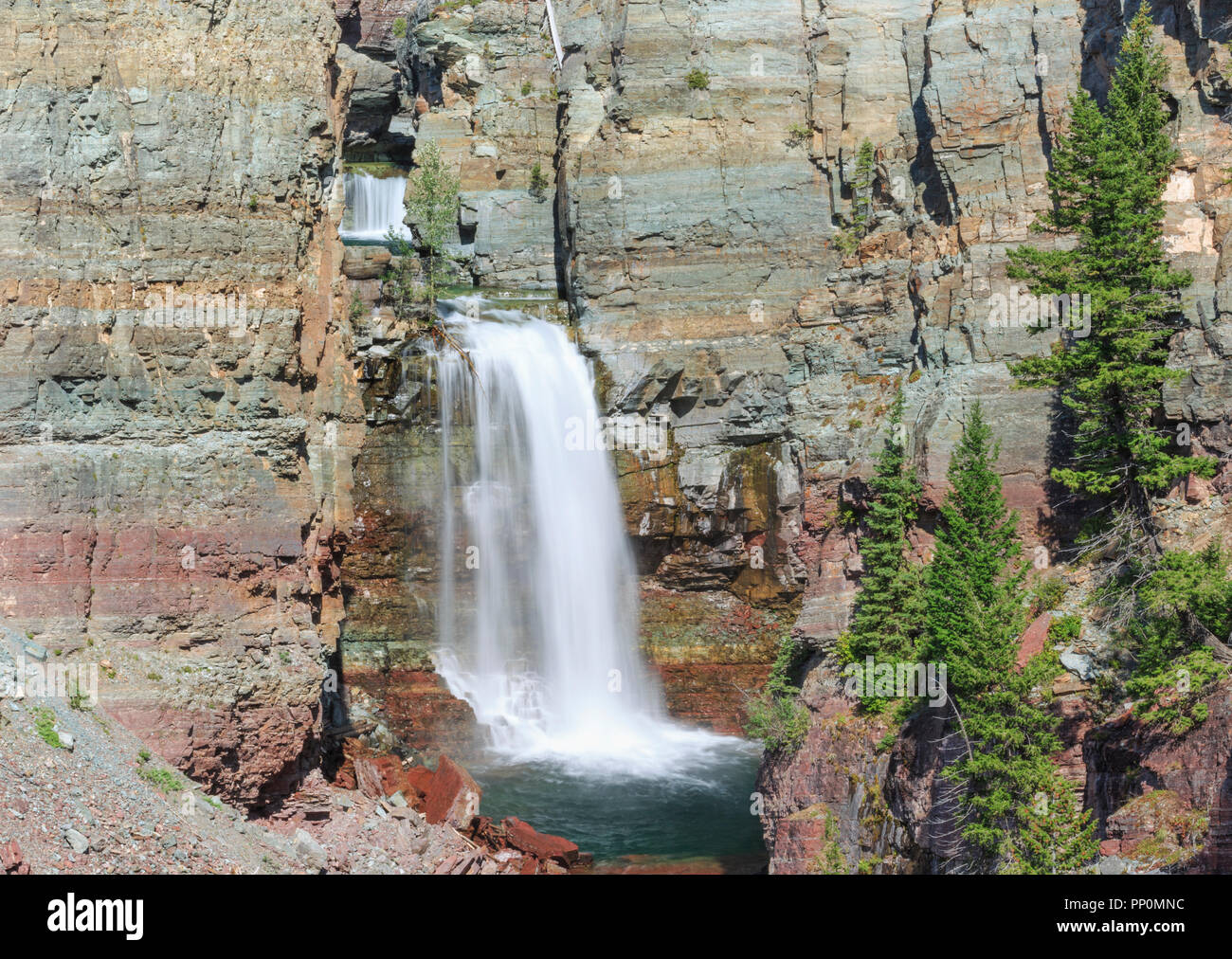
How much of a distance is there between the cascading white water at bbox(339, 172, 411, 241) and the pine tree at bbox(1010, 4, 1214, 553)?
107 ft

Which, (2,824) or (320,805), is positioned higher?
(2,824)

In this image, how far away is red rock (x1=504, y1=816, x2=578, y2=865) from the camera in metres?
30.3

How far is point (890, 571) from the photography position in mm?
30828

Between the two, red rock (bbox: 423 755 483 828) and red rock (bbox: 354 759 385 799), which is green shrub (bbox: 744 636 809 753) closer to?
red rock (bbox: 423 755 483 828)

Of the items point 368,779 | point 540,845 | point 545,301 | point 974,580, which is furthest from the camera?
point 545,301

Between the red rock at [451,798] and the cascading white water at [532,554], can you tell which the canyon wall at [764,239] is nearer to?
the cascading white water at [532,554]

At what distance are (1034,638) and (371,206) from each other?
123 feet

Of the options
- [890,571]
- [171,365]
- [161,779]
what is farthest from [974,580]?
[171,365]

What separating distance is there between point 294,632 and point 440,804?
21.4 feet

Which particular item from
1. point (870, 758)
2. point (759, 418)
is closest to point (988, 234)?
point (759, 418)

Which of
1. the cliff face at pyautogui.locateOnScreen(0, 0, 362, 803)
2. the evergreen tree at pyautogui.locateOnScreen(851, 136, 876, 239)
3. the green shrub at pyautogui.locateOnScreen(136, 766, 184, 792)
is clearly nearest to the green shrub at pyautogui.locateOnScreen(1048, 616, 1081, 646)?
the cliff face at pyautogui.locateOnScreen(0, 0, 362, 803)

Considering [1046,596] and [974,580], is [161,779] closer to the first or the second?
[974,580]

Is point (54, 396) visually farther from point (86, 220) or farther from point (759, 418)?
point (759, 418)

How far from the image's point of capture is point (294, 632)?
2895cm
